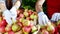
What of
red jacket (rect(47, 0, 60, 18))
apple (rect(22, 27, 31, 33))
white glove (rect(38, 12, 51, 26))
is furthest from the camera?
red jacket (rect(47, 0, 60, 18))

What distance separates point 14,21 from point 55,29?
32 cm

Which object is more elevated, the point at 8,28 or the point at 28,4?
the point at 28,4

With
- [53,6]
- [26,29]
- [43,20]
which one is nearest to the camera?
[26,29]

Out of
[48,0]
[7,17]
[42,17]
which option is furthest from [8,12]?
[48,0]

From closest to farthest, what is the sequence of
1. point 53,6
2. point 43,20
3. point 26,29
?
1. point 26,29
2. point 43,20
3. point 53,6

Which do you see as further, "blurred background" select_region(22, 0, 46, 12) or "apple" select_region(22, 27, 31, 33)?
"blurred background" select_region(22, 0, 46, 12)

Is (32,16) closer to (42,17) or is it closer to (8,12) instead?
(42,17)

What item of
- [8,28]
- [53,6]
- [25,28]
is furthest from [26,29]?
[53,6]

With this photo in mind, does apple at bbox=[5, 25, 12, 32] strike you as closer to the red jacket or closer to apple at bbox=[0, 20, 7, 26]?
apple at bbox=[0, 20, 7, 26]

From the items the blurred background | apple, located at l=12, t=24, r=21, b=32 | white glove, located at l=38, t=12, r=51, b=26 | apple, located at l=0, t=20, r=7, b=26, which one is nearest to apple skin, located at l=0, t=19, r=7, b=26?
apple, located at l=0, t=20, r=7, b=26

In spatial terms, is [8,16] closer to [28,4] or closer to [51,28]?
[51,28]

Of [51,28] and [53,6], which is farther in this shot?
[53,6]

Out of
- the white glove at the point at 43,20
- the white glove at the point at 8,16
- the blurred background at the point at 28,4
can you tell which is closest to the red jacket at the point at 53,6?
the blurred background at the point at 28,4

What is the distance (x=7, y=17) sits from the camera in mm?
1195
